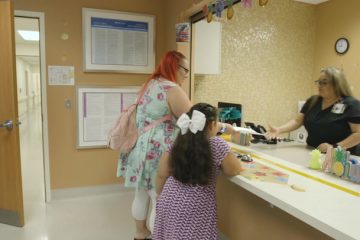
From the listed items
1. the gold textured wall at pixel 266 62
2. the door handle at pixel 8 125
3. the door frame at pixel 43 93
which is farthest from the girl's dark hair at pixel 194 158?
the door frame at pixel 43 93

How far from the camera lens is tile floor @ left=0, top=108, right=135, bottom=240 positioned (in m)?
2.46

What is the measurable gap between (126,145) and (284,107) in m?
2.52

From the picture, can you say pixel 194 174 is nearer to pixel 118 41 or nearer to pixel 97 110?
pixel 97 110

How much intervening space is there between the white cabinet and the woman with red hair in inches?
38.0

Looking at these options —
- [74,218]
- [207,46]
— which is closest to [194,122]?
[207,46]

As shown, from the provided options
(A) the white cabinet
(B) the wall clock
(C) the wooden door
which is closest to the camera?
(C) the wooden door

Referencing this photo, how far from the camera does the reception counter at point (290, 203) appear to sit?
102cm

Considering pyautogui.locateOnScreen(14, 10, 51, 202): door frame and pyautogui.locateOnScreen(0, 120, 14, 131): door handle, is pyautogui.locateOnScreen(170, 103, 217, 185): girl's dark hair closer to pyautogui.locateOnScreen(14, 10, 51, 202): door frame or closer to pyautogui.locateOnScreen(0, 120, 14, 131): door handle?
pyautogui.locateOnScreen(0, 120, 14, 131): door handle

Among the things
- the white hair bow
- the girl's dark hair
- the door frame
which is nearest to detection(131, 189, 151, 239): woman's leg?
the girl's dark hair

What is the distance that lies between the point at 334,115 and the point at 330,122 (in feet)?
0.18

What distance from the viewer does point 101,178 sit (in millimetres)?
3369

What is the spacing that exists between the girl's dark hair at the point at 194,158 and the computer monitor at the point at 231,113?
3.51 feet

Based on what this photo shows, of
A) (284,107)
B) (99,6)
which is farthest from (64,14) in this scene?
(284,107)

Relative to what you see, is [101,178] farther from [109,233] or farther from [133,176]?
[133,176]
